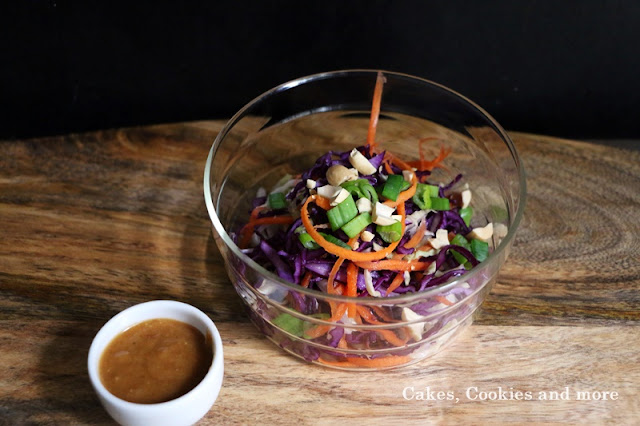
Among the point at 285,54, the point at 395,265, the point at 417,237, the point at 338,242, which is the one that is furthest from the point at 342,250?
the point at 285,54

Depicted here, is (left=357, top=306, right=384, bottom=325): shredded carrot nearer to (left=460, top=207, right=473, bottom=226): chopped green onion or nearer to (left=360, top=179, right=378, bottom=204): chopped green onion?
(left=360, top=179, right=378, bottom=204): chopped green onion

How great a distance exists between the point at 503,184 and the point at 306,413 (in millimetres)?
975

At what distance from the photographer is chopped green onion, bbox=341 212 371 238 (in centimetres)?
204

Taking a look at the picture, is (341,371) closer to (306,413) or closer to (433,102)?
(306,413)

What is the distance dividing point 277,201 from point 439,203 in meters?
0.49

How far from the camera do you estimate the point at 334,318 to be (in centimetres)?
193

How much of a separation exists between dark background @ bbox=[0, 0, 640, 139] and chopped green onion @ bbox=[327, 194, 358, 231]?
3.18 feet

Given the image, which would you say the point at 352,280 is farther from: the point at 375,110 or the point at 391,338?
the point at 375,110

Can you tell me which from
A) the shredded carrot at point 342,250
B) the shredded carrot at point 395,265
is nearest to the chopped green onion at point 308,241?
the shredded carrot at point 342,250

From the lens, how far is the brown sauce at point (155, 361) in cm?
185

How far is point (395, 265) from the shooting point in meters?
2.05

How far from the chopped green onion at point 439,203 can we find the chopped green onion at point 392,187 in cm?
15

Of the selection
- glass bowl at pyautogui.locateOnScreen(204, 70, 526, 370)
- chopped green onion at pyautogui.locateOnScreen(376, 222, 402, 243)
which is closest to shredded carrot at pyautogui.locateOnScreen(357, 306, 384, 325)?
glass bowl at pyautogui.locateOnScreen(204, 70, 526, 370)

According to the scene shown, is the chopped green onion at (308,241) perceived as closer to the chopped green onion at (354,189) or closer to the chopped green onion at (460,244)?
the chopped green onion at (354,189)
